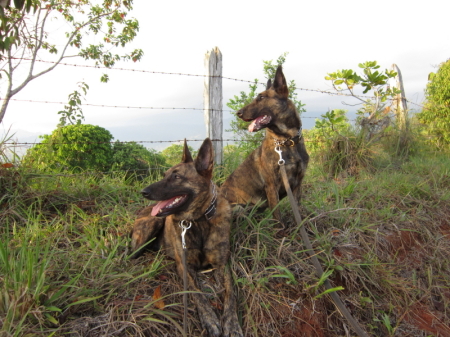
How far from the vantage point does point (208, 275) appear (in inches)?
99.7

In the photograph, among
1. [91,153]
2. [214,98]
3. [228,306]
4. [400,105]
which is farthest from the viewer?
[400,105]

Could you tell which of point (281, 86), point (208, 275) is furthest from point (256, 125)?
point (208, 275)

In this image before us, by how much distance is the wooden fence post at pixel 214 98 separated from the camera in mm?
4973

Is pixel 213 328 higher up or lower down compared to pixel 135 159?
lower down

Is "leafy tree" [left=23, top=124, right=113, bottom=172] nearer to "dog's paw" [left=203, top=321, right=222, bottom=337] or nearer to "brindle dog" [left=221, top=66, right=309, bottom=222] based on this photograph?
"brindle dog" [left=221, top=66, right=309, bottom=222]

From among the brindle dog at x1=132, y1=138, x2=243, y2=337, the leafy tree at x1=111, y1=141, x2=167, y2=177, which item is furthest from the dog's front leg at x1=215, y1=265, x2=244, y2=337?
the leafy tree at x1=111, y1=141, x2=167, y2=177

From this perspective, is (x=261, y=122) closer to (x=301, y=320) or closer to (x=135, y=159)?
(x=301, y=320)

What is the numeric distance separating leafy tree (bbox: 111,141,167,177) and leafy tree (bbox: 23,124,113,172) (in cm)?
15

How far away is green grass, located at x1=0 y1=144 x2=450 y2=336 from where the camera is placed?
6.25 ft

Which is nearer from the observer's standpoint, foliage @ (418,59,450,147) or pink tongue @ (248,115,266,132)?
pink tongue @ (248,115,266,132)

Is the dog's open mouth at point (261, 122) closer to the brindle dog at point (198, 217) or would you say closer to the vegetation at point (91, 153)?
the brindle dog at point (198, 217)

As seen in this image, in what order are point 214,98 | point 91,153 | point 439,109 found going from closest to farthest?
point 91,153 → point 214,98 → point 439,109

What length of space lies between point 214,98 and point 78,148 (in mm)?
2330

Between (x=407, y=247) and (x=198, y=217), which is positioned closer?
(x=198, y=217)
